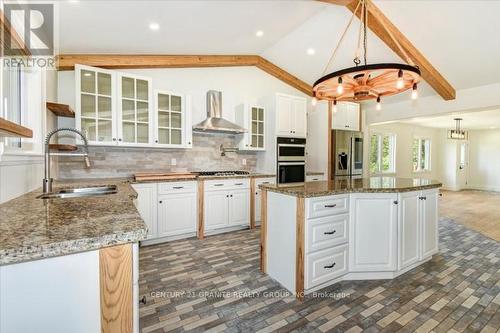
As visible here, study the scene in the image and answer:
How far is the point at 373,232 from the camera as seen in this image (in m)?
2.32

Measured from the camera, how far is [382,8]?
9.98 ft

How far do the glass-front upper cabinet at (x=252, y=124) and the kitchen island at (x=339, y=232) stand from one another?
2.05 m

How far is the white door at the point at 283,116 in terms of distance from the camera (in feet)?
14.4

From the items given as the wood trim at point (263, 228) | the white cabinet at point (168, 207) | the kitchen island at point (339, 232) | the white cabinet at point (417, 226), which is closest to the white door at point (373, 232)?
the kitchen island at point (339, 232)

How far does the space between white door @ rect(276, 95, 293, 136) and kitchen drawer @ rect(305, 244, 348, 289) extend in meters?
2.61

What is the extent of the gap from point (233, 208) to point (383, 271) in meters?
2.18

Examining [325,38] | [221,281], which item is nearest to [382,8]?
[325,38]

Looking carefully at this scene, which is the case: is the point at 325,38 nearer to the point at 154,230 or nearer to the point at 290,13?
the point at 290,13

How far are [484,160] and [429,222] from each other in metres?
9.64

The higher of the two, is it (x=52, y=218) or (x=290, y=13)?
(x=290, y=13)

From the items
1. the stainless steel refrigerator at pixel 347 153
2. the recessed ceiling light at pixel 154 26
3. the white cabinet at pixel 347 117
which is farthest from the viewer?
the white cabinet at pixel 347 117

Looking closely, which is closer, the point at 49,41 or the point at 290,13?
the point at 49,41

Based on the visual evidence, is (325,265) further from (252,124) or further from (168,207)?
(252,124)

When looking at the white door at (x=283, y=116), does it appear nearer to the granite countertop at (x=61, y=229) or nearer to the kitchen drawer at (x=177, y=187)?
the kitchen drawer at (x=177, y=187)
